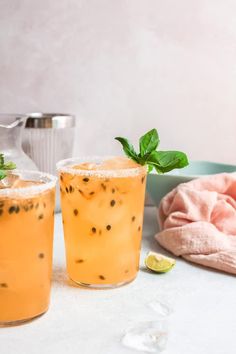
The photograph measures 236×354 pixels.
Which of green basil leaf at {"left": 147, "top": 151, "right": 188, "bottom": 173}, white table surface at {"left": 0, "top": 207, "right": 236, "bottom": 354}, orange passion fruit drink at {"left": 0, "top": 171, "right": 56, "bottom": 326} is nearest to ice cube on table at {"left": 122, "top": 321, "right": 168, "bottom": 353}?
white table surface at {"left": 0, "top": 207, "right": 236, "bottom": 354}

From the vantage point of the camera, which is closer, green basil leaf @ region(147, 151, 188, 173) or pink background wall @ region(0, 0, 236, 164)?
green basil leaf @ region(147, 151, 188, 173)

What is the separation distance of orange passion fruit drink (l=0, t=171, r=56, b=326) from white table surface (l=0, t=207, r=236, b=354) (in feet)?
0.10

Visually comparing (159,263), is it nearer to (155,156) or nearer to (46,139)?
(155,156)

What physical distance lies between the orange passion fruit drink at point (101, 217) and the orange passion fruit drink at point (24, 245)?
0.10m

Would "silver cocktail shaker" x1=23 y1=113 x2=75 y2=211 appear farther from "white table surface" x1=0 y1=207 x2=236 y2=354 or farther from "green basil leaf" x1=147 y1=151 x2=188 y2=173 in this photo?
"green basil leaf" x1=147 y1=151 x2=188 y2=173

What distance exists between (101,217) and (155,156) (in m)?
0.14

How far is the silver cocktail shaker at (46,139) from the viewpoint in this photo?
1506 millimetres

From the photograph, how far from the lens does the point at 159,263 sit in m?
1.13

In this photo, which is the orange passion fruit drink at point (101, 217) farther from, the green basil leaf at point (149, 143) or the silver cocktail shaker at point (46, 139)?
the silver cocktail shaker at point (46, 139)

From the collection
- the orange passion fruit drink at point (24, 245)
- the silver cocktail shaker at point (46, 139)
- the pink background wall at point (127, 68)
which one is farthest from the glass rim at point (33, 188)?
the pink background wall at point (127, 68)

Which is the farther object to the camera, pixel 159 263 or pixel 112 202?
pixel 159 263

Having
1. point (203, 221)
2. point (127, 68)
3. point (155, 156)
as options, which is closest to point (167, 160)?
point (155, 156)

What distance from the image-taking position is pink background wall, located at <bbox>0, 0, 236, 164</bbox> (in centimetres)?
158

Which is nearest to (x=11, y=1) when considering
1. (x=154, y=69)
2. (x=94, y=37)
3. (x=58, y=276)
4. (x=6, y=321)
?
(x=94, y=37)
